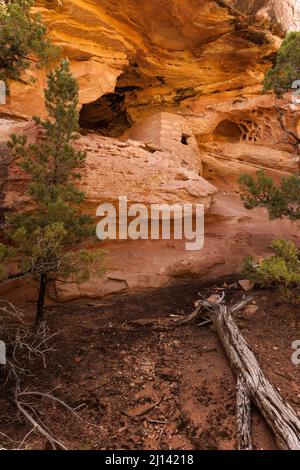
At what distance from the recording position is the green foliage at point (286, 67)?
296 inches

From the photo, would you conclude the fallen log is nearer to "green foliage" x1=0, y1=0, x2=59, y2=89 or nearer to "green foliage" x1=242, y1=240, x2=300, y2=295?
"green foliage" x1=242, y1=240, x2=300, y2=295

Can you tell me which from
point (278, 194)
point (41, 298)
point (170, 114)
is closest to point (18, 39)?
point (41, 298)

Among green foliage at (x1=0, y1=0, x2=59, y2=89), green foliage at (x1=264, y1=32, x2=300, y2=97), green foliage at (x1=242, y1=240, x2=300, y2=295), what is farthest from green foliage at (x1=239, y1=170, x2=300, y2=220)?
green foliage at (x1=0, y1=0, x2=59, y2=89)

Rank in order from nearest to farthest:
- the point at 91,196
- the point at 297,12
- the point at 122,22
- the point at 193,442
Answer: the point at 193,442, the point at 91,196, the point at 122,22, the point at 297,12

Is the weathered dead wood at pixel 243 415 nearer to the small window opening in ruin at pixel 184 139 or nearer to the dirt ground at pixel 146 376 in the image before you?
the dirt ground at pixel 146 376

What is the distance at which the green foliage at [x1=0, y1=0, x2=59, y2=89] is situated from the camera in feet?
18.6

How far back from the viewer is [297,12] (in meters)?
11.8

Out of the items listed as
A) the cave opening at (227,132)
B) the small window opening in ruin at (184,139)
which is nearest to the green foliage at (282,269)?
the small window opening in ruin at (184,139)

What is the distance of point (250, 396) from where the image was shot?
17.3 ft

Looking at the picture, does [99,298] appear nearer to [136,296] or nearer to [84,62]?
[136,296]

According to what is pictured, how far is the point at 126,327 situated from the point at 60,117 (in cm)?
422

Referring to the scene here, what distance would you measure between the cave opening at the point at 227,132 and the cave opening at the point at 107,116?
3.26 meters

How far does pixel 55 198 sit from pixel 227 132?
8.98 m
